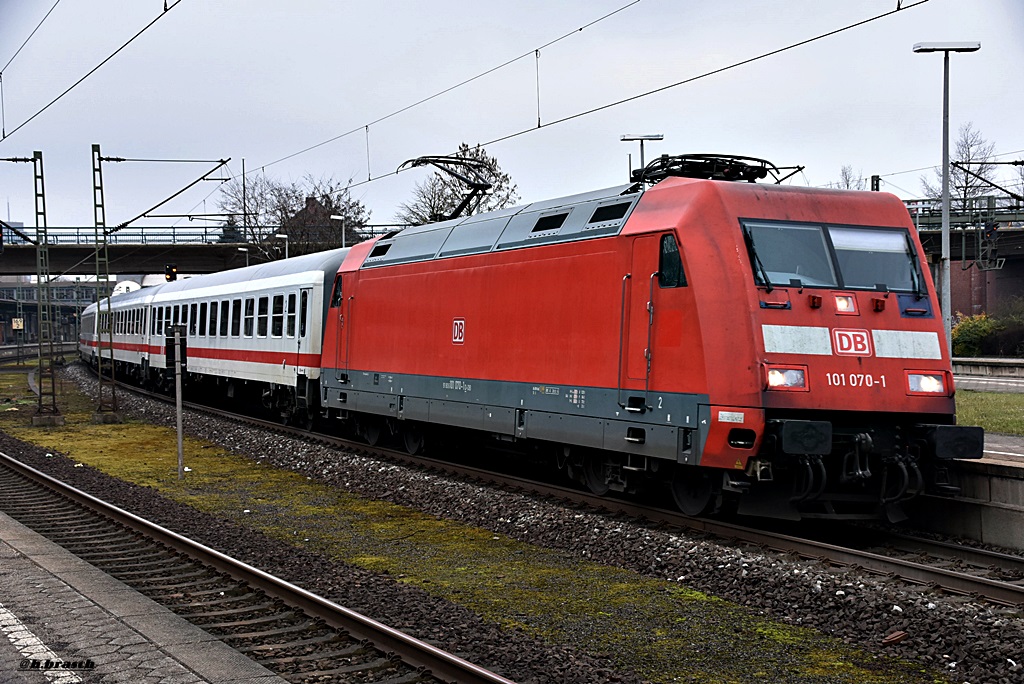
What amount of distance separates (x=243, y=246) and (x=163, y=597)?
163ft

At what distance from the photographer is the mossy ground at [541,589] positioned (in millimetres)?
6980

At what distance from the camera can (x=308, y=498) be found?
1443 cm

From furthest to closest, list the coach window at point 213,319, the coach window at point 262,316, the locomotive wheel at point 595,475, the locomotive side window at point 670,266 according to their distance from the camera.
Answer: the coach window at point 213,319 → the coach window at point 262,316 → the locomotive wheel at point 595,475 → the locomotive side window at point 670,266

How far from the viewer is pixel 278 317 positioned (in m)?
23.7

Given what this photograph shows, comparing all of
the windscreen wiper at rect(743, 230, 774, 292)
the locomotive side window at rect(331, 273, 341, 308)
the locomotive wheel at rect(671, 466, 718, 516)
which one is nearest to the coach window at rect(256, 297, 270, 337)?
the locomotive side window at rect(331, 273, 341, 308)

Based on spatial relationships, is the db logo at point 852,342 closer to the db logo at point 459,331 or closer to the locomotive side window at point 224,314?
the db logo at point 459,331

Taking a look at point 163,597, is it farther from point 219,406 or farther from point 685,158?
point 219,406

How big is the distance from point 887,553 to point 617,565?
260 cm

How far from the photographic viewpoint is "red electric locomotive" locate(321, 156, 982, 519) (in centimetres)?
1034

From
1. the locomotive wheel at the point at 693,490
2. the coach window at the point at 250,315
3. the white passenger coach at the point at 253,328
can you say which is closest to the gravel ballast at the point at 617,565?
the locomotive wheel at the point at 693,490

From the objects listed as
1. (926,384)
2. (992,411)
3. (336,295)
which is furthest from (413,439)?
(992,411)

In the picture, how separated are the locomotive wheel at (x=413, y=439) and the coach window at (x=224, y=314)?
10783mm

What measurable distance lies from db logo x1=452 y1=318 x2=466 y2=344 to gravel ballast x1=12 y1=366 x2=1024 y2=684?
6.47ft

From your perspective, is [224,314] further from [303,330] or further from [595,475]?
[595,475]
